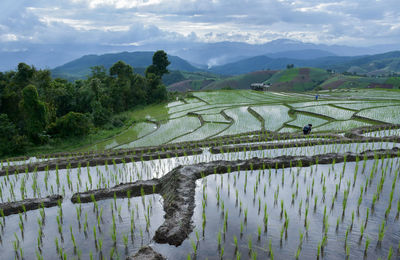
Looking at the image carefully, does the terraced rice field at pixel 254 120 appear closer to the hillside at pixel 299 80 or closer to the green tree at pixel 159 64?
the green tree at pixel 159 64

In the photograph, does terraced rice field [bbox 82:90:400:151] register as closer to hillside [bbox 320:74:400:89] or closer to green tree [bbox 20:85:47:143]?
green tree [bbox 20:85:47:143]

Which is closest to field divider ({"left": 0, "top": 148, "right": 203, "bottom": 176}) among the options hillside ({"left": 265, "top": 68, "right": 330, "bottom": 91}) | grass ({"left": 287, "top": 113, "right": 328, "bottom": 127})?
grass ({"left": 287, "top": 113, "right": 328, "bottom": 127})

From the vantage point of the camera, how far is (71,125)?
14492 millimetres

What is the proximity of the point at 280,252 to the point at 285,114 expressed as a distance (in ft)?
48.3

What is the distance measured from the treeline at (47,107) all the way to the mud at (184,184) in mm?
9934

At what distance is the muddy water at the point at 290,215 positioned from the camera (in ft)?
12.5

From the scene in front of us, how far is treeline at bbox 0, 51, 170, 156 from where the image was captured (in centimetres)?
1312

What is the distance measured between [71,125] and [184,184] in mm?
11167

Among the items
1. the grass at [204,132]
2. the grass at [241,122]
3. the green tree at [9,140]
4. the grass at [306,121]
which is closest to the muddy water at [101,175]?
the grass at [204,132]

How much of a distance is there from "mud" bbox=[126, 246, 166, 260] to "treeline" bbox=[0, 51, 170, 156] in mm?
12332

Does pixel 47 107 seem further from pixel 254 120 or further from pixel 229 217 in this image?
pixel 229 217

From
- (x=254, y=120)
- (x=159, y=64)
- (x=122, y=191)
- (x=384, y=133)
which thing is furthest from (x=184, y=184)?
(x=159, y=64)

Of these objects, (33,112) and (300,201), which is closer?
(300,201)

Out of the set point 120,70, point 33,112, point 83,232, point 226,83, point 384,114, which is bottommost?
point 83,232
